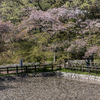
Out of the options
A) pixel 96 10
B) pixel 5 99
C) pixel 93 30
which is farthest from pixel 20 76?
pixel 96 10

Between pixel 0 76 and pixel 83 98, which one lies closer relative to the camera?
pixel 83 98

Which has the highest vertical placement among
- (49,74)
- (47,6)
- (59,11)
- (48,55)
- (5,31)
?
(47,6)

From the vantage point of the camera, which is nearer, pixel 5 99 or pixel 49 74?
pixel 5 99

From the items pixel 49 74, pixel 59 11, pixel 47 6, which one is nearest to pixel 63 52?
pixel 49 74

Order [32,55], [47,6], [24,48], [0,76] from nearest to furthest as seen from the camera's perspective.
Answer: [0,76] < [32,55] < [24,48] < [47,6]

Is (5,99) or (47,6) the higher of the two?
(47,6)

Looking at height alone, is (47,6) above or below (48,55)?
above

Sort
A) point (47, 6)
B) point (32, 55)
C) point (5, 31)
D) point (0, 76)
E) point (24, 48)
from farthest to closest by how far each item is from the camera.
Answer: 1. point (47, 6)
2. point (24, 48)
3. point (32, 55)
4. point (5, 31)
5. point (0, 76)

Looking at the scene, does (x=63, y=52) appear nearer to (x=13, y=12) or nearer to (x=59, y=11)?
(x=59, y=11)

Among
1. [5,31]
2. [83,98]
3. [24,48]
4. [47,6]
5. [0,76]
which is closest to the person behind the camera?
[83,98]

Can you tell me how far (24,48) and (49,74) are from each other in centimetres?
552

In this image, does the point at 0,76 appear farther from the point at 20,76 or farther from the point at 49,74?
the point at 49,74

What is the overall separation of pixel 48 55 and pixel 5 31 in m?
6.20

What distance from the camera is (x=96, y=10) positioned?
911 inches
